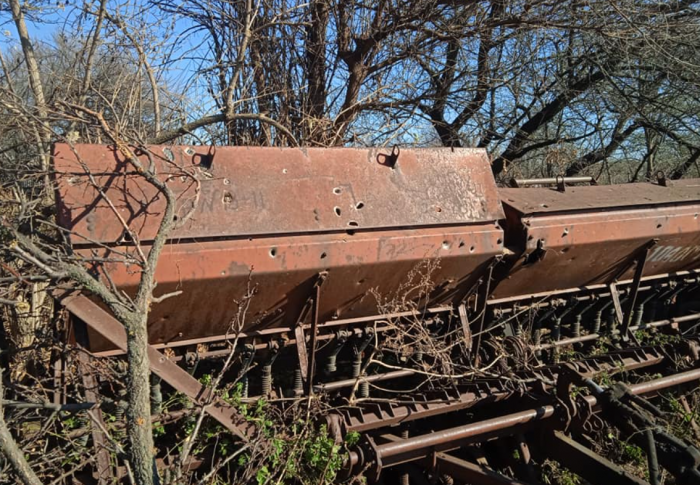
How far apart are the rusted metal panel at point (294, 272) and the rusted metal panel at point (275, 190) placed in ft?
0.31

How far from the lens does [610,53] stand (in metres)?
8.34

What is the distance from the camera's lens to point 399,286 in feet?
13.0

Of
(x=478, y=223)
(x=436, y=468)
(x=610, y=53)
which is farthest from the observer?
(x=610, y=53)

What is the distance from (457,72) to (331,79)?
2.25m

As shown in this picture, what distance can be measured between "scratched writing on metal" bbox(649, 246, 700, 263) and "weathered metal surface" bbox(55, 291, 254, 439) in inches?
154

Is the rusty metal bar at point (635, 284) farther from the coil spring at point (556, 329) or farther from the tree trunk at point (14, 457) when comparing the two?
the tree trunk at point (14, 457)

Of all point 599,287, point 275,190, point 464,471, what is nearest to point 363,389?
point 464,471

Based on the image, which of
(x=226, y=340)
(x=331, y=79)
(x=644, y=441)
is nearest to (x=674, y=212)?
(x=644, y=441)

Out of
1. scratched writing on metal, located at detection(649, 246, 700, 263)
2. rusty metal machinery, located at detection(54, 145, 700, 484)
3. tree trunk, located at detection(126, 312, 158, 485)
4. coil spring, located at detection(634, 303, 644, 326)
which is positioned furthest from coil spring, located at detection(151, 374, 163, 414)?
coil spring, located at detection(634, 303, 644, 326)

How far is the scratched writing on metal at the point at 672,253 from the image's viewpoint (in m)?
5.09

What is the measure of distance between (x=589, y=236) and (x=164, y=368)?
3.31 m

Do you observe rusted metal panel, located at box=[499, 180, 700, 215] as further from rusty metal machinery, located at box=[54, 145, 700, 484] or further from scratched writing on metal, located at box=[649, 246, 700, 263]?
scratched writing on metal, located at box=[649, 246, 700, 263]

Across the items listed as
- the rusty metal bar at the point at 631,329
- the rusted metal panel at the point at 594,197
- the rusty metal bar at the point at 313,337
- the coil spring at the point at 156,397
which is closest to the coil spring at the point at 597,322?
the rusty metal bar at the point at 631,329

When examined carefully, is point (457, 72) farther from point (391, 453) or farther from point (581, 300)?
point (391, 453)
